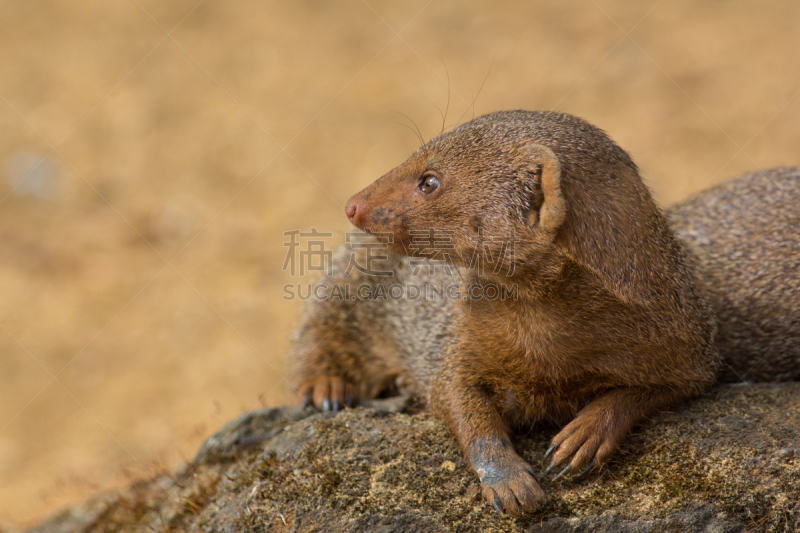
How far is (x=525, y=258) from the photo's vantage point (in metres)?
3.13

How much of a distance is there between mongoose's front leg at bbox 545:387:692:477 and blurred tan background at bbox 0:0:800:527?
6383 millimetres

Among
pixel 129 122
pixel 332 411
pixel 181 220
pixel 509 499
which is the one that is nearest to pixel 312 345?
pixel 332 411

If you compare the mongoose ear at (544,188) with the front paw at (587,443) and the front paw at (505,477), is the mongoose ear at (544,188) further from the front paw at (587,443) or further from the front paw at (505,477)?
the front paw at (505,477)

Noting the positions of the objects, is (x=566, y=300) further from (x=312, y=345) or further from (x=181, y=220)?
(x=181, y=220)

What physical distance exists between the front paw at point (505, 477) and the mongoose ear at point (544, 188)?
1.08m

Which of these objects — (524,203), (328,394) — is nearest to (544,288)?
(524,203)

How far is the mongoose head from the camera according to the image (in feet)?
10.2

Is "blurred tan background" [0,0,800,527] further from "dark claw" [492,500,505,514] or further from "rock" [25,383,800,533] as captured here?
"dark claw" [492,500,505,514]

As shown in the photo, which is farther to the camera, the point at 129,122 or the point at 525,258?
the point at 129,122

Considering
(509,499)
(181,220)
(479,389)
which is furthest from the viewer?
(181,220)

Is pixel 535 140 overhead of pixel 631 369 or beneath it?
overhead

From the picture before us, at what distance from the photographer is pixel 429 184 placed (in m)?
3.43

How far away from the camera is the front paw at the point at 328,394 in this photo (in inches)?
180

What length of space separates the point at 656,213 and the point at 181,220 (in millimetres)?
10526
